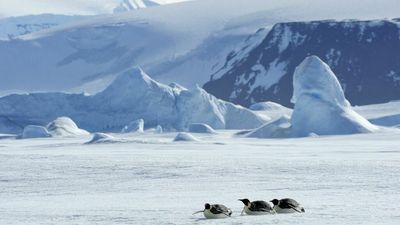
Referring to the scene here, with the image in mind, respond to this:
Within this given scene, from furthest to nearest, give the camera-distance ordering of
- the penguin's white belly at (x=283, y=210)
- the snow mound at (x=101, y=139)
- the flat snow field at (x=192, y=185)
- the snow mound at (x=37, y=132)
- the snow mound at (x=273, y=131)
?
the snow mound at (x=37, y=132), the snow mound at (x=273, y=131), the snow mound at (x=101, y=139), the flat snow field at (x=192, y=185), the penguin's white belly at (x=283, y=210)

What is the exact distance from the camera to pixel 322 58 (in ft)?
386

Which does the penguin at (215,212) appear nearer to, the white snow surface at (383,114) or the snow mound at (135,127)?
the white snow surface at (383,114)

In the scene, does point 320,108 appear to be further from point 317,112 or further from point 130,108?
point 130,108

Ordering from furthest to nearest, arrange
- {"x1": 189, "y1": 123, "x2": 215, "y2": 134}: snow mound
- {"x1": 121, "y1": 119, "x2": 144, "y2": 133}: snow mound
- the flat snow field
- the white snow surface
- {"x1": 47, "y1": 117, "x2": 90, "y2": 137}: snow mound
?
the white snow surface < {"x1": 121, "y1": 119, "x2": 144, "y2": 133}: snow mound < {"x1": 47, "y1": 117, "x2": 90, "y2": 137}: snow mound < {"x1": 189, "y1": 123, "x2": 215, "y2": 134}: snow mound < the flat snow field

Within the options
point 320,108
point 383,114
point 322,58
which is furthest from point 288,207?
point 322,58

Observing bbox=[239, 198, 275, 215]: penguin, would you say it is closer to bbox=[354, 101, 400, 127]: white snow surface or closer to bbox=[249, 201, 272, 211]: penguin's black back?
bbox=[249, 201, 272, 211]: penguin's black back

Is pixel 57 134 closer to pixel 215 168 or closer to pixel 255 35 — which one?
pixel 215 168

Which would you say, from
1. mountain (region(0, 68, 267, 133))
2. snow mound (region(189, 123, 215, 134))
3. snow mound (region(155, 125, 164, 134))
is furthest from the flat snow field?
mountain (region(0, 68, 267, 133))

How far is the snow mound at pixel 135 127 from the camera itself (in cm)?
5756

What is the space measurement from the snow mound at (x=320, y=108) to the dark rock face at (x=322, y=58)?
58740 millimetres

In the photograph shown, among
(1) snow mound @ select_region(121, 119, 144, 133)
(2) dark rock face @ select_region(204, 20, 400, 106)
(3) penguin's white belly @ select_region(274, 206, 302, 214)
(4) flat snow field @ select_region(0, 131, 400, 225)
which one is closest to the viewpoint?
(3) penguin's white belly @ select_region(274, 206, 302, 214)

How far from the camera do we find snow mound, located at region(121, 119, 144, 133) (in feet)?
189

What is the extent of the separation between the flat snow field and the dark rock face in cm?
7650

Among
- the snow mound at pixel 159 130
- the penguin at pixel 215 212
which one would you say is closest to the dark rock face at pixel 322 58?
the snow mound at pixel 159 130
